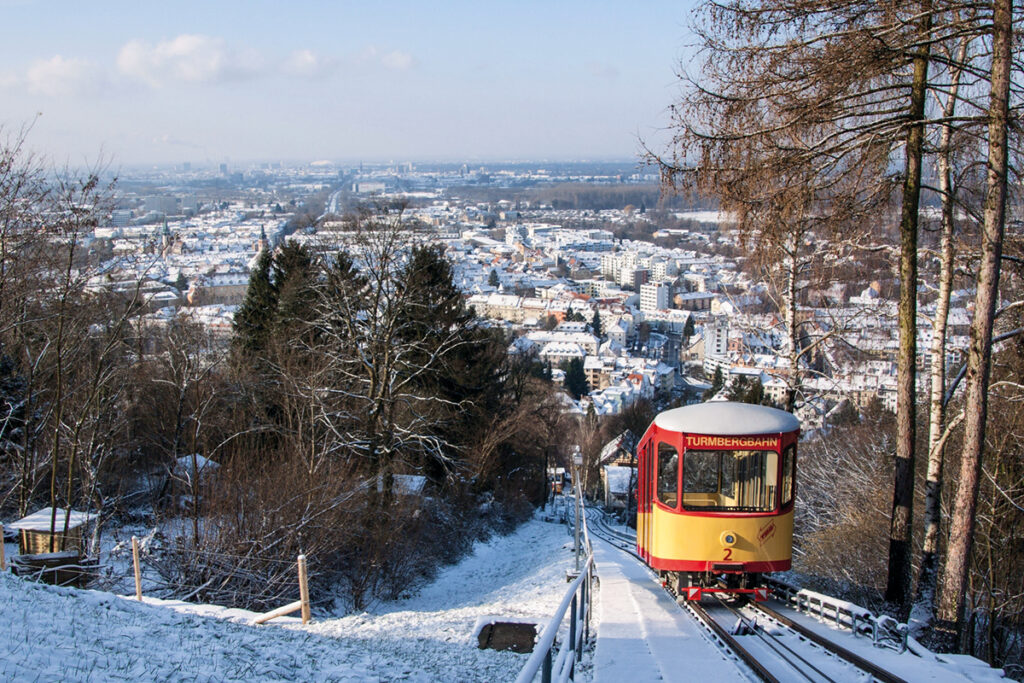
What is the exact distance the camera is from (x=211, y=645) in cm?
647

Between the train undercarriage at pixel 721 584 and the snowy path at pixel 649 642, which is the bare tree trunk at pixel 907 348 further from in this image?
the snowy path at pixel 649 642

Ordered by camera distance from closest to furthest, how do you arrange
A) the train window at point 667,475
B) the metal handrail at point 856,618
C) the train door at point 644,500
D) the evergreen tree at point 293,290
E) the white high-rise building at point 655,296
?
1. the metal handrail at point 856,618
2. the train window at point 667,475
3. the train door at point 644,500
4. the evergreen tree at point 293,290
5. the white high-rise building at point 655,296

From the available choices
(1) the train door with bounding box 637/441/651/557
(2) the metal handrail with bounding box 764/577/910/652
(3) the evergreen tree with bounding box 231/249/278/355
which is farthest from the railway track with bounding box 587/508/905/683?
(3) the evergreen tree with bounding box 231/249/278/355

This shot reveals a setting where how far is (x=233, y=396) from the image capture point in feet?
71.7

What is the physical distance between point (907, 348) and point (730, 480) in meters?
2.64

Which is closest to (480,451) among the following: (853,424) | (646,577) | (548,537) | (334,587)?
(548,537)

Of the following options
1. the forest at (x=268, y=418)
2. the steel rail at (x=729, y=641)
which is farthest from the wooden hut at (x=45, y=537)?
the steel rail at (x=729, y=641)

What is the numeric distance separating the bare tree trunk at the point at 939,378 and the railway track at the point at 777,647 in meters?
1.46

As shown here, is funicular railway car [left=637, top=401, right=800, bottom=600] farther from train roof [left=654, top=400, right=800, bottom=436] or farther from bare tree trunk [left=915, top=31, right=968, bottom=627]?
bare tree trunk [left=915, top=31, right=968, bottom=627]

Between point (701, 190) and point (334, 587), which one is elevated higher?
point (701, 190)

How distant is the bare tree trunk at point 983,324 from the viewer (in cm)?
696

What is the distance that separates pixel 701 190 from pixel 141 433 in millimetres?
20238

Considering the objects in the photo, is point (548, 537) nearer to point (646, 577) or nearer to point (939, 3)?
point (646, 577)

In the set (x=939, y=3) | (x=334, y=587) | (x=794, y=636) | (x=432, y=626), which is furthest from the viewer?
(x=334, y=587)
